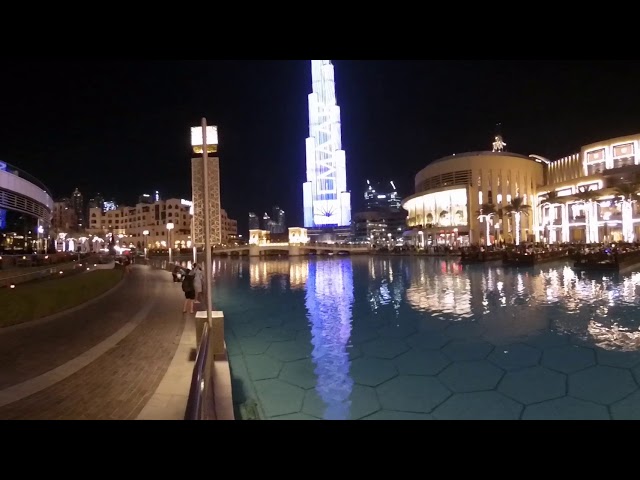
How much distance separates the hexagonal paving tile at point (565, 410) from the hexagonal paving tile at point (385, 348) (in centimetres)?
316

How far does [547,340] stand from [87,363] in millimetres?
10398

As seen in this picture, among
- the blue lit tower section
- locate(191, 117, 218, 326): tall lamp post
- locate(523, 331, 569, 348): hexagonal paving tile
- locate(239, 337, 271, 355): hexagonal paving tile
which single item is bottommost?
locate(239, 337, 271, 355): hexagonal paving tile

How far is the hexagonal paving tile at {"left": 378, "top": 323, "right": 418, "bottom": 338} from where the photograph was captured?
10.0m

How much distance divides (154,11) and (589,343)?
1074 cm

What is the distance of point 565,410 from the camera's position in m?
5.79

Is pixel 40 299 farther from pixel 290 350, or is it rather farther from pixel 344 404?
pixel 344 404

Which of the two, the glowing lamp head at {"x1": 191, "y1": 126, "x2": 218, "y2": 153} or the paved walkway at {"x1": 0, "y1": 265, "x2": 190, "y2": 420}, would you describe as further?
the glowing lamp head at {"x1": 191, "y1": 126, "x2": 218, "y2": 153}

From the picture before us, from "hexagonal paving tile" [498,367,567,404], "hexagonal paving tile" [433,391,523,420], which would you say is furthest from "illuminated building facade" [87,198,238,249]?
"hexagonal paving tile" [433,391,523,420]

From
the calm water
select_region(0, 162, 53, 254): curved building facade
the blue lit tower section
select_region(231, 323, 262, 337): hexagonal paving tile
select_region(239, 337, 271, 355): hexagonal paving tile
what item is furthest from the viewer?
the blue lit tower section

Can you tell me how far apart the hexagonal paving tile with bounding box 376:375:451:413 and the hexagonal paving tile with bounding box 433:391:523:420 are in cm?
19

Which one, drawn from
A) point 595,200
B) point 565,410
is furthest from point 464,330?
point 595,200

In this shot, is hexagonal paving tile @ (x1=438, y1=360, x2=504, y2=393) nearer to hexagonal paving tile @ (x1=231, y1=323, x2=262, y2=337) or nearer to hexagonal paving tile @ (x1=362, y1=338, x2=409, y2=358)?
hexagonal paving tile @ (x1=362, y1=338, x2=409, y2=358)
